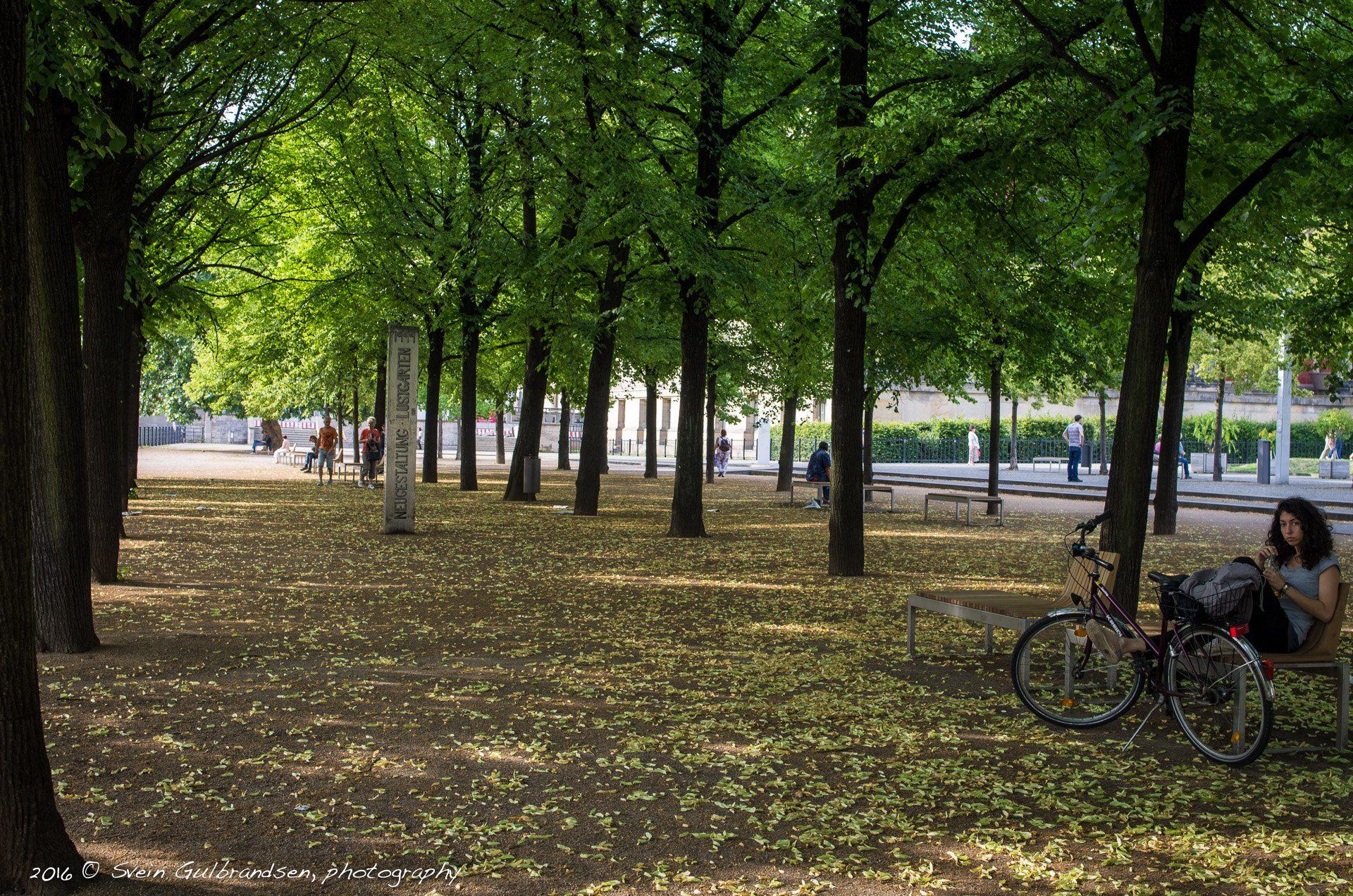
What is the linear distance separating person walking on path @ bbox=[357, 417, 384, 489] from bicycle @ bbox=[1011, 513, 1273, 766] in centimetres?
2379

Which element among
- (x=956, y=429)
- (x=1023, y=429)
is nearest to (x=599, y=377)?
(x=956, y=429)

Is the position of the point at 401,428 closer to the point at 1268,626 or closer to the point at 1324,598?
the point at 1268,626

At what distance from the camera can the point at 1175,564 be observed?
1407 centimetres

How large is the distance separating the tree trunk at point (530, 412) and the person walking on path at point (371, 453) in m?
6.52

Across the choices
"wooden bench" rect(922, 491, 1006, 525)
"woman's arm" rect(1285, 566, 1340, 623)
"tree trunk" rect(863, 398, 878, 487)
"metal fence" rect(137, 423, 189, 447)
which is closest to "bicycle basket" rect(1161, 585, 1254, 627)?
"woman's arm" rect(1285, 566, 1340, 623)

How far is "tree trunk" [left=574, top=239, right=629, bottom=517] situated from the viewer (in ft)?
58.0

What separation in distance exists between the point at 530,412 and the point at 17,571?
60.6ft

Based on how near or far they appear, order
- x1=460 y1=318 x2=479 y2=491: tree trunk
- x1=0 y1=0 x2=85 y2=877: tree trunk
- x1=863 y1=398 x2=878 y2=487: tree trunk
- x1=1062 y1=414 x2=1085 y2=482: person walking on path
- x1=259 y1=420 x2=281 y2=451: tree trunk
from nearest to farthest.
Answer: x1=0 y1=0 x2=85 y2=877: tree trunk < x1=863 y1=398 x2=878 y2=487: tree trunk < x1=460 y1=318 x2=479 y2=491: tree trunk < x1=1062 y1=414 x2=1085 y2=482: person walking on path < x1=259 y1=420 x2=281 y2=451: tree trunk

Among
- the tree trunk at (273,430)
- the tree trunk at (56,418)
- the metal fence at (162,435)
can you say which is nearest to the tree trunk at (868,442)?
the tree trunk at (56,418)

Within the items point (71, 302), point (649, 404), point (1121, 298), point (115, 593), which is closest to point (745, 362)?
point (649, 404)

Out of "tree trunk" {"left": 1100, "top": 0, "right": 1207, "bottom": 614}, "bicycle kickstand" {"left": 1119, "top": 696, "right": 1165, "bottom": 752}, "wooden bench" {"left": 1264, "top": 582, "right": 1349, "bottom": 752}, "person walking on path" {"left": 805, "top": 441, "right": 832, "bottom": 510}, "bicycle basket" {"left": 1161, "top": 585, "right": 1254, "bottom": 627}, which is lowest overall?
"bicycle kickstand" {"left": 1119, "top": 696, "right": 1165, "bottom": 752}

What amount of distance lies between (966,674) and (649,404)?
31.9 meters

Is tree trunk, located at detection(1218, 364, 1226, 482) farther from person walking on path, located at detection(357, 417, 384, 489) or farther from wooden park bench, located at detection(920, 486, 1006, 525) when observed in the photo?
person walking on path, located at detection(357, 417, 384, 489)

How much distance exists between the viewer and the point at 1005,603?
25.1ft
